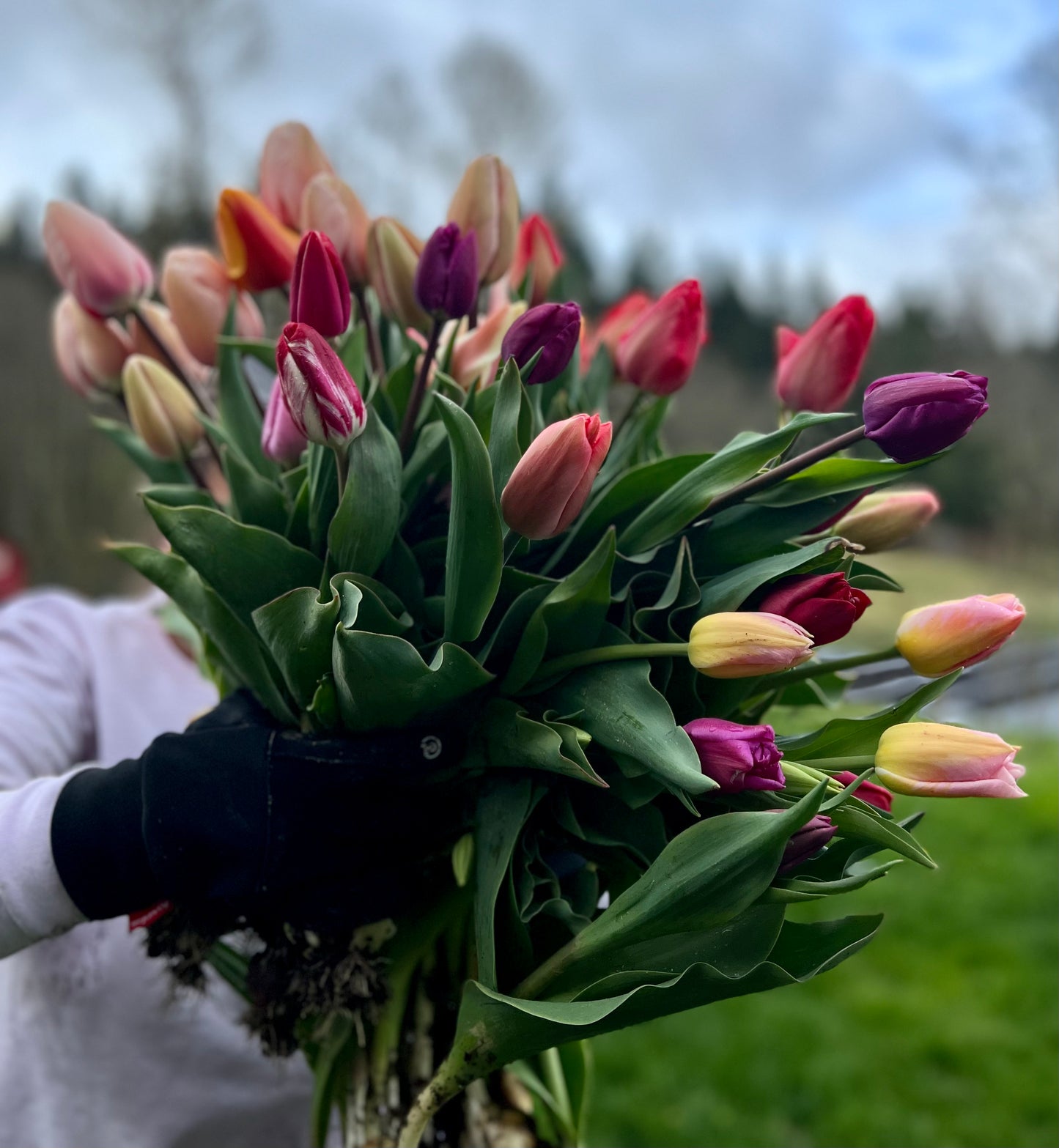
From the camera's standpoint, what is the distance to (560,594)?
0.54 m

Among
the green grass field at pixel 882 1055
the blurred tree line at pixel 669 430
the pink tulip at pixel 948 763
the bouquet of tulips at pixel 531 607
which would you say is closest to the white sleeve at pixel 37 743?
the bouquet of tulips at pixel 531 607

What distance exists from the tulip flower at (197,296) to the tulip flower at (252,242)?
29mm

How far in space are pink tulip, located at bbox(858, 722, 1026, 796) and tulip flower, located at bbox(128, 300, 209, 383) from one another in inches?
20.2

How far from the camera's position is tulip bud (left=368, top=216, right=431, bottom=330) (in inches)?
26.1

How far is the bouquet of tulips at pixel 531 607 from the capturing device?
0.51 m

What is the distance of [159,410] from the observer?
27.7 inches

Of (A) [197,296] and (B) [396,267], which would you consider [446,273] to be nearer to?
(B) [396,267]

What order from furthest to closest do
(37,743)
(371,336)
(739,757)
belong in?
(37,743), (371,336), (739,757)

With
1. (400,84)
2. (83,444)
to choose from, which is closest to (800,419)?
(400,84)

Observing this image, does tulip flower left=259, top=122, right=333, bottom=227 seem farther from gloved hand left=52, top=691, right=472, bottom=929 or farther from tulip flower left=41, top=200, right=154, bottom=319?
gloved hand left=52, top=691, right=472, bottom=929

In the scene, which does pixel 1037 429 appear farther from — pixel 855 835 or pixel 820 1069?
pixel 855 835

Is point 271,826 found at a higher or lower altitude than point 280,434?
lower

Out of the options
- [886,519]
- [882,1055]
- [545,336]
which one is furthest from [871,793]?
[882,1055]

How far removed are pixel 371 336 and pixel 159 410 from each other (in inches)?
5.6
